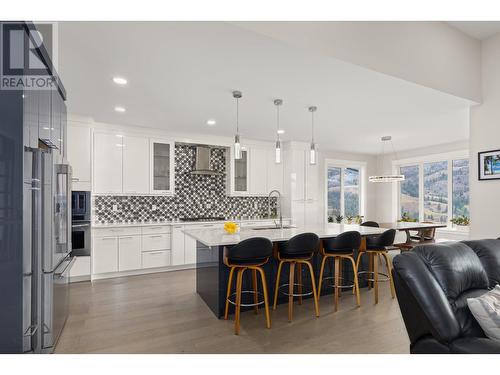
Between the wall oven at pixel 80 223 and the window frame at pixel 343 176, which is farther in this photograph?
the window frame at pixel 343 176

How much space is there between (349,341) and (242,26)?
268cm

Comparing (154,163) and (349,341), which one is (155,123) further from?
(349,341)

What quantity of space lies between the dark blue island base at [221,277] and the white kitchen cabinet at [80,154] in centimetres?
217

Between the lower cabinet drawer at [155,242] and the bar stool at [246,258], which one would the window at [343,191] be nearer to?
the lower cabinet drawer at [155,242]

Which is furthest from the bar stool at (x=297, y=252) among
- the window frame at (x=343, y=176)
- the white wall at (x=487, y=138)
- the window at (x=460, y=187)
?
the window at (x=460, y=187)

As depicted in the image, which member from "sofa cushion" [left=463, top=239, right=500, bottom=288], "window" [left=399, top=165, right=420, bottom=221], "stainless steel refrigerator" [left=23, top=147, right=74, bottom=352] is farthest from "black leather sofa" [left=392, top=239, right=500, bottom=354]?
"window" [left=399, top=165, right=420, bottom=221]

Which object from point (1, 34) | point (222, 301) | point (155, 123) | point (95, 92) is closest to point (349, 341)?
point (222, 301)

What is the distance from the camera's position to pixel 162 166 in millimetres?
5137

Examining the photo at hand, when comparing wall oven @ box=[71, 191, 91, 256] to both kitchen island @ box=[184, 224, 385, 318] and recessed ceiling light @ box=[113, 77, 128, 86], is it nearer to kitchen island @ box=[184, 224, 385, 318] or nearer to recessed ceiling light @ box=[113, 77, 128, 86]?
kitchen island @ box=[184, 224, 385, 318]

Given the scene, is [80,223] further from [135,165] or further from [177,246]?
[177,246]

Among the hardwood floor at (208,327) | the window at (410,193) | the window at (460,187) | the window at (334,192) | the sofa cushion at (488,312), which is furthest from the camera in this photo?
the window at (334,192)

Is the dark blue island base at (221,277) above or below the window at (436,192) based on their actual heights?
below

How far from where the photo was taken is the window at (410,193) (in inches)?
279

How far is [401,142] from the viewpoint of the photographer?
6.16 metres
